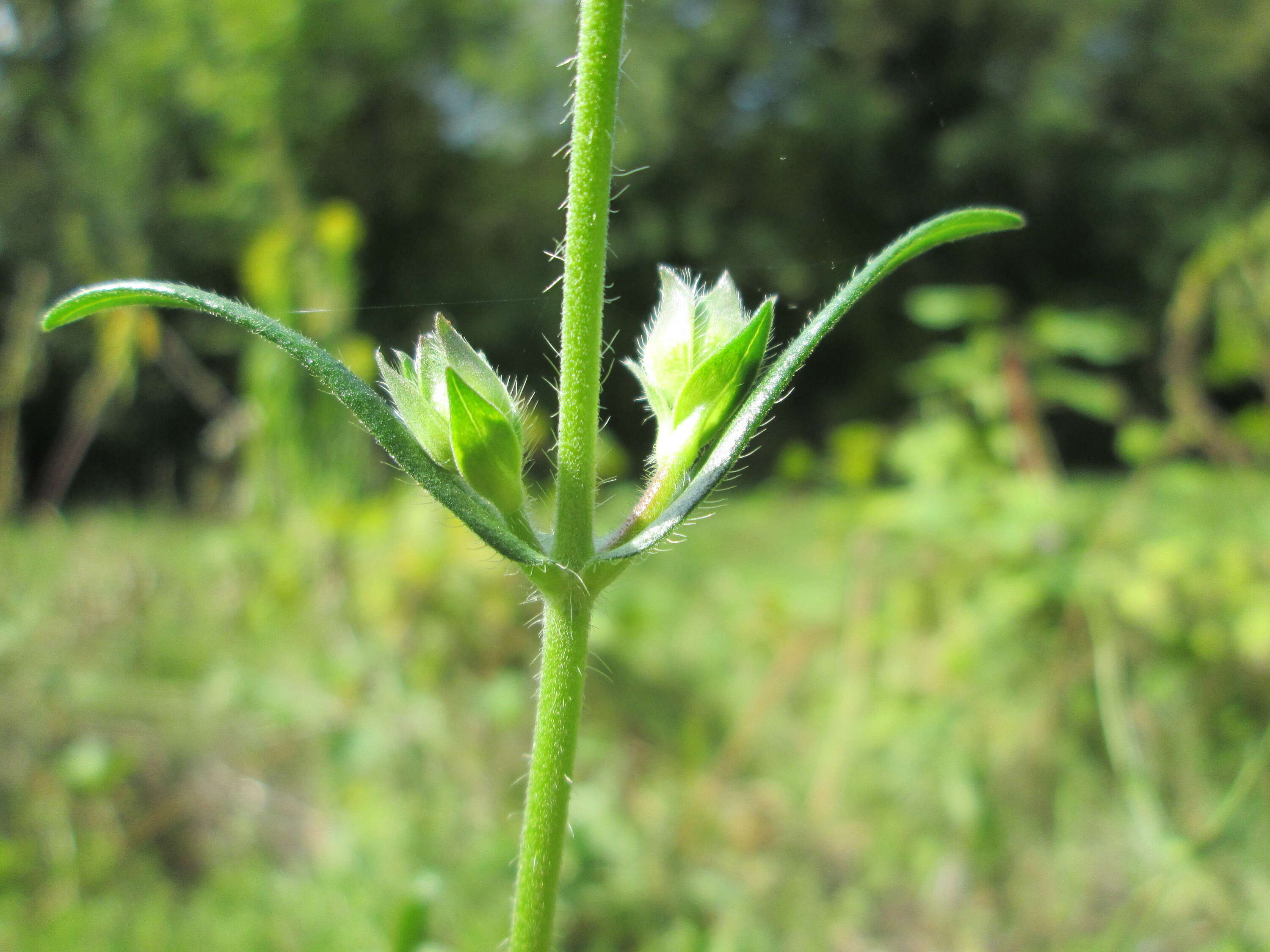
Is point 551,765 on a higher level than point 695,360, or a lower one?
lower

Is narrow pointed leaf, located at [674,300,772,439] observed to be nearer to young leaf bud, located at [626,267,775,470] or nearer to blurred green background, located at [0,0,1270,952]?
young leaf bud, located at [626,267,775,470]

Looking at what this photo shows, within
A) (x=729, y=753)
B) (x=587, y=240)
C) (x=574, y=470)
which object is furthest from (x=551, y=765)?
(x=729, y=753)

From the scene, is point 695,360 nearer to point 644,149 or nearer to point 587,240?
point 587,240

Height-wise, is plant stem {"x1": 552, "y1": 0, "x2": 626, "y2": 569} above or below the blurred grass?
above

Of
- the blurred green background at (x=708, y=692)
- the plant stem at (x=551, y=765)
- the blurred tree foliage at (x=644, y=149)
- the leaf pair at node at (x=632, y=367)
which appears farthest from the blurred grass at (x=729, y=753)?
the blurred tree foliage at (x=644, y=149)

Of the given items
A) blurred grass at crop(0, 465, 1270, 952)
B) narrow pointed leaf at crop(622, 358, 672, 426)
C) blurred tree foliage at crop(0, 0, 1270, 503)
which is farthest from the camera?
blurred tree foliage at crop(0, 0, 1270, 503)

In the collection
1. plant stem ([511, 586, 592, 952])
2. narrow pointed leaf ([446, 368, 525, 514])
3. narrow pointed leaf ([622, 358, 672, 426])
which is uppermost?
narrow pointed leaf ([622, 358, 672, 426])

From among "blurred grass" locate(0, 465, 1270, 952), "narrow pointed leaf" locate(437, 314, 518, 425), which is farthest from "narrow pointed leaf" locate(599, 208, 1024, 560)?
"blurred grass" locate(0, 465, 1270, 952)
